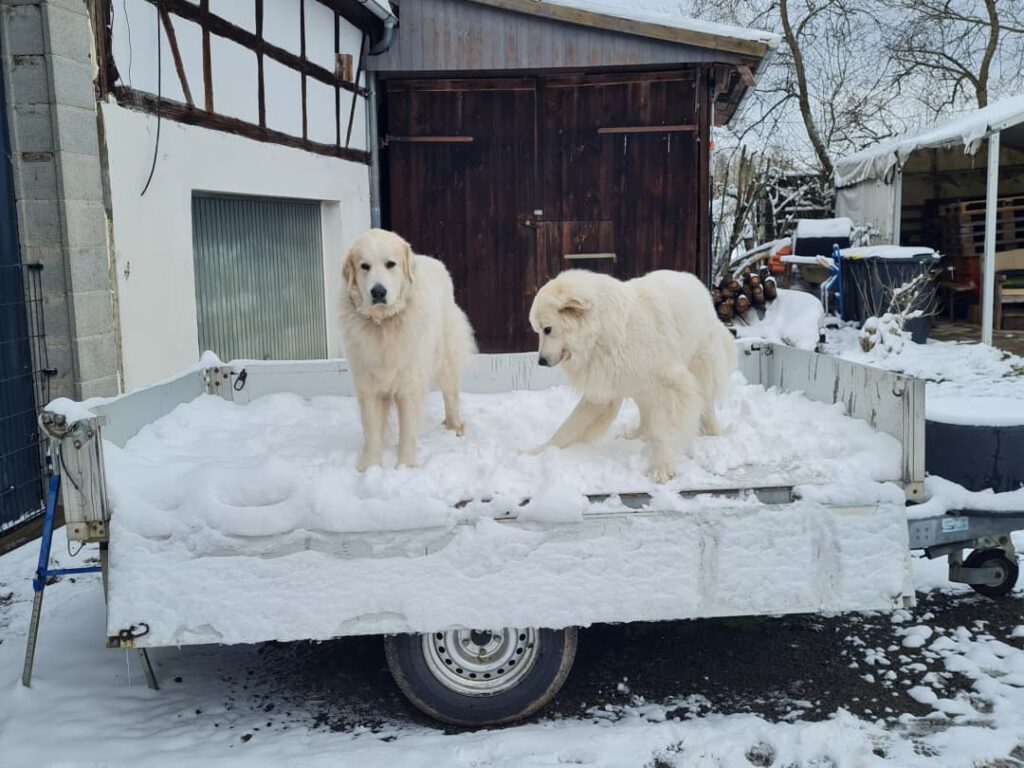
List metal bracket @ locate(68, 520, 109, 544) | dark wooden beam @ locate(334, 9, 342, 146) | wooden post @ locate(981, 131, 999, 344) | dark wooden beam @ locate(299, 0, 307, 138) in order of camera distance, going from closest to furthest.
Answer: metal bracket @ locate(68, 520, 109, 544) → dark wooden beam @ locate(299, 0, 307, 138) → dark wooden beam @ locate(334, 9, 342, 146) → wooden post @ locate(981, 131, 999, 344)

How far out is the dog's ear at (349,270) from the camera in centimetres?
412

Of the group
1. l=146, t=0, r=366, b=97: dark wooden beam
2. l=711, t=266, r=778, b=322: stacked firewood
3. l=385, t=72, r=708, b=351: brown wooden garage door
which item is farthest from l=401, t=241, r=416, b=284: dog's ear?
l=711, t=266, r=778, b=322: stacked firewood

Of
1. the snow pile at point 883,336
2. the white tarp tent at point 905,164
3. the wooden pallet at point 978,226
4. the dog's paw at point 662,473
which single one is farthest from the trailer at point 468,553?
the wooden pallet at point 978,226

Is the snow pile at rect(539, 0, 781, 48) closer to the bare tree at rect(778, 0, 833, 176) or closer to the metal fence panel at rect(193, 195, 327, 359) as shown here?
the metal fence panel at rect(193, 195, 327, 359)

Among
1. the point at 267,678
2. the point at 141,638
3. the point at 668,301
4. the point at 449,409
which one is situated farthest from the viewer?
the point at 449,409

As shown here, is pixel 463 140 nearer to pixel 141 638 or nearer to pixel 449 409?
pixel 449 409

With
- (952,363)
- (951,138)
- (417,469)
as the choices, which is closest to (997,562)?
(417,469)

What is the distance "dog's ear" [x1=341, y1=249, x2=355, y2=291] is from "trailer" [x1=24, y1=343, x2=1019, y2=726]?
Result: 115cm

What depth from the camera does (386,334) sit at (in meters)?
4.19

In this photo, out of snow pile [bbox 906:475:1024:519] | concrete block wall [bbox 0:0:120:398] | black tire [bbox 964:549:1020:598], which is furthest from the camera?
concrete block wall [bbox 0:0:120:398]

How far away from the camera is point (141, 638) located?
120 inches

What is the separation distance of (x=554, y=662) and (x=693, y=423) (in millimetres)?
1229

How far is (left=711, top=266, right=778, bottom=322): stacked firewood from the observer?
12.1 metres

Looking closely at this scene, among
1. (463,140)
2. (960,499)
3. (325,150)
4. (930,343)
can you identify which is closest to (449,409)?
(960,499)
